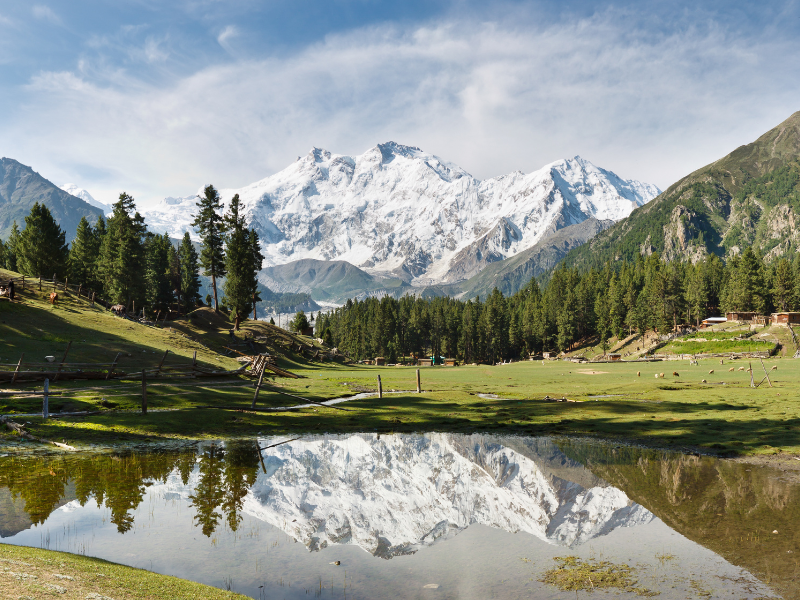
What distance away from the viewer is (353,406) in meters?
43.8

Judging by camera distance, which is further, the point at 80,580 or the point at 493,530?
the point at 493,530

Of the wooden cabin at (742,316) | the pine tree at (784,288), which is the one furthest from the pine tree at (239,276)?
the pine tree at (784,288)

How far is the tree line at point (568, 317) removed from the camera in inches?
6417

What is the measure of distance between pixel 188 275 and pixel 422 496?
131 metres

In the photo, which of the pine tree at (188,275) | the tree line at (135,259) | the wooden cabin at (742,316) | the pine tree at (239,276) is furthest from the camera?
the wooden cabin at (742,316)

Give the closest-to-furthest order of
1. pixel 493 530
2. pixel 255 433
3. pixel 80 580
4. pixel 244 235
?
pixel 80 580 < pixel 493 530 < pixel 255 433 < pixel 244 235

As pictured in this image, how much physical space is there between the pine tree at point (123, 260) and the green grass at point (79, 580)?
92.7 m

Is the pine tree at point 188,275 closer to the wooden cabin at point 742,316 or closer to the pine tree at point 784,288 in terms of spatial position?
the wooden cabin at point 742,316

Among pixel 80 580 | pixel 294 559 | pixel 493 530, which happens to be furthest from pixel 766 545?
pixel 80 580

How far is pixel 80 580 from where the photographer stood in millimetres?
10422

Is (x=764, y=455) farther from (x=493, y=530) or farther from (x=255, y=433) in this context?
(x=255, y=433)

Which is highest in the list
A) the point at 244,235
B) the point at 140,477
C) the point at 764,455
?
the point at 244,235

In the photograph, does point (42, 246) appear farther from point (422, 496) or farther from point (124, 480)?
point (422, 496)

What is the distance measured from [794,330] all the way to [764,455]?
12417cm
